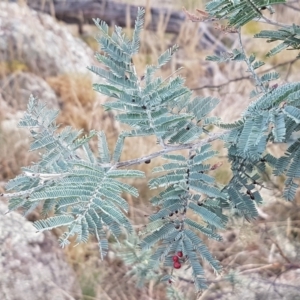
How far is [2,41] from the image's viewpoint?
257cm

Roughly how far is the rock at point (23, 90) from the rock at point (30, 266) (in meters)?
0.92

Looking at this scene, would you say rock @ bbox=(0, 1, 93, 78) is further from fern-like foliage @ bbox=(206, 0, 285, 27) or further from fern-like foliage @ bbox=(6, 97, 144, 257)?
fern-like foliage @ bbox=(206, 0, 285, 27)

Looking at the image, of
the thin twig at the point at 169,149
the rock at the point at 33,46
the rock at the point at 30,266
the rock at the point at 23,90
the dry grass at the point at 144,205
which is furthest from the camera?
the rock at the point at 33,46

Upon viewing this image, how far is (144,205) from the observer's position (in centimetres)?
187

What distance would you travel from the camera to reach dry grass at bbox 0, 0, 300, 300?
153 cm

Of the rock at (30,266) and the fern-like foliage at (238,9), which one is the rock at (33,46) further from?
the fern-like foliage at (238,9)

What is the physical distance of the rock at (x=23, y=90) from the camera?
2.29 metres

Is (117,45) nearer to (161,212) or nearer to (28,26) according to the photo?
(161,212)

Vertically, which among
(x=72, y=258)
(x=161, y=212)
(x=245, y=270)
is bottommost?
(x=72, y=258)

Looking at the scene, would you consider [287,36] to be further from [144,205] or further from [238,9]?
[144,205]

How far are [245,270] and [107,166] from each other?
2.55 feet

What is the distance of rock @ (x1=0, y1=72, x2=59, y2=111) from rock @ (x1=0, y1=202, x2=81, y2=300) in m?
0.92

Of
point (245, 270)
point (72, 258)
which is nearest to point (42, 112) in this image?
point (245, 270)

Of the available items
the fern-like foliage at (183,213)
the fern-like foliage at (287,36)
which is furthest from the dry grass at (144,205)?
the fern-like foliage at (287,36)
